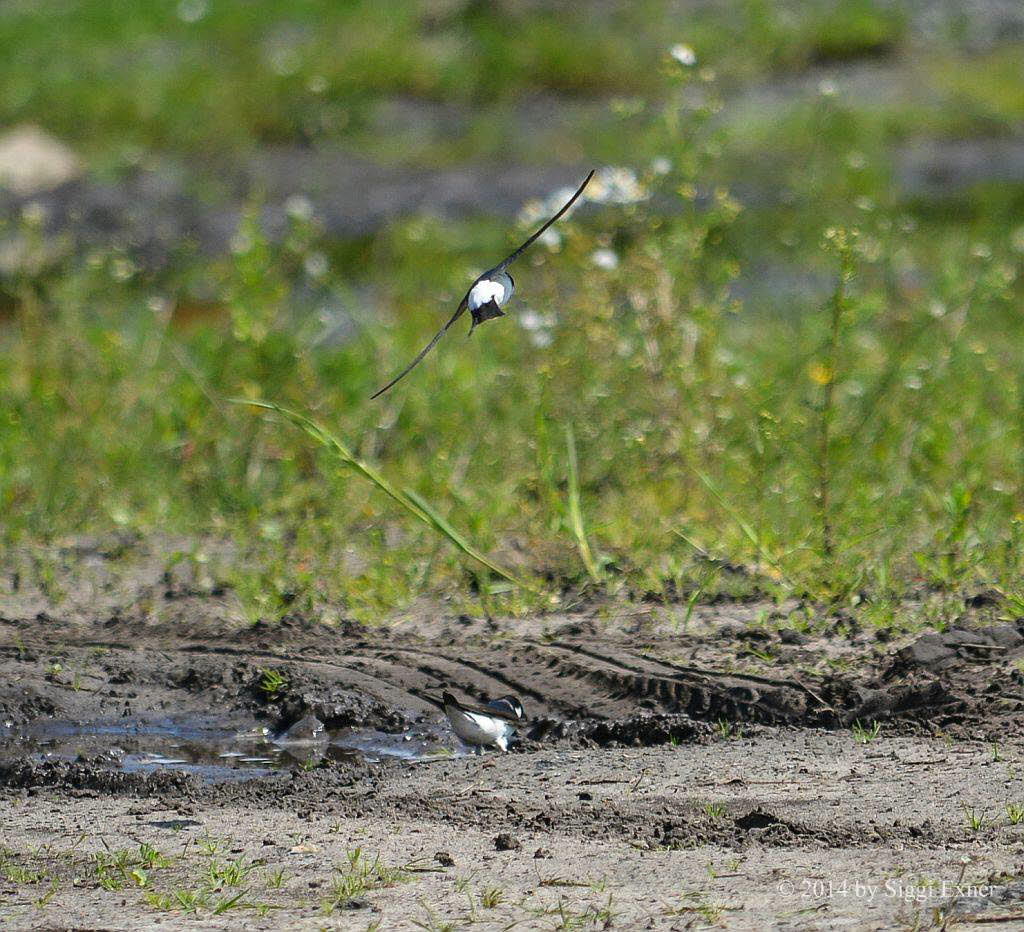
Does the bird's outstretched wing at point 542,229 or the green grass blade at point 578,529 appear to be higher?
the bird's outstretched wing at point 542,229

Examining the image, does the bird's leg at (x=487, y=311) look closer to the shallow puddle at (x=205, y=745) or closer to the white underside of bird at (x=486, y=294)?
the white underside of bird at (x=486, y=294)

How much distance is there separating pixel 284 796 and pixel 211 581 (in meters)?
1.21

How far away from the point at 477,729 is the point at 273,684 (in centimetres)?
47

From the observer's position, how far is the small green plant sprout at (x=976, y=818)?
95.9 inches

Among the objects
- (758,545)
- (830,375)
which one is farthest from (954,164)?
(758,545)

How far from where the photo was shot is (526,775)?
2828 mm

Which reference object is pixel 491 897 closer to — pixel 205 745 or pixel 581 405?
pixel 205 745

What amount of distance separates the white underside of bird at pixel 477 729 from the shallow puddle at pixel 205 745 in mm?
44

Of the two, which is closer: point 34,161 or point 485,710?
point 485,710

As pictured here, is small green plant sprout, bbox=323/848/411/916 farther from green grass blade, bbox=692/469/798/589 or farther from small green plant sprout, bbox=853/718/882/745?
green grass blade, bbox=692/469/798/589

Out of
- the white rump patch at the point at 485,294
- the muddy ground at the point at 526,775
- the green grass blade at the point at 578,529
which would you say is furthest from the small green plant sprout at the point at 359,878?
the green grass blade at the point at 578,529

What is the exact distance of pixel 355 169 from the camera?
10.8m

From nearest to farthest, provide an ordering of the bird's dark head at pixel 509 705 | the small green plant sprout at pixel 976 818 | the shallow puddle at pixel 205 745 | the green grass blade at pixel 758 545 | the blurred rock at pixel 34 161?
the small green plant sprout at pixel 976 818
the shallow puddle at pixel 205 745
the bird's dark head at pixel 509 705
the green grass blade at pixel 758 545
the blurred rock at pixel 34 161

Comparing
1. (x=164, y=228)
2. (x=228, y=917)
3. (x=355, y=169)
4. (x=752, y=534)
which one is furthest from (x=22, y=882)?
(x=355, y=169)
